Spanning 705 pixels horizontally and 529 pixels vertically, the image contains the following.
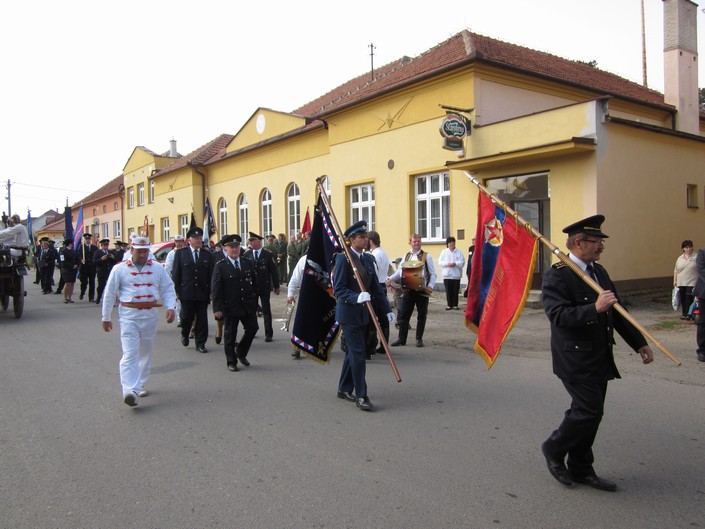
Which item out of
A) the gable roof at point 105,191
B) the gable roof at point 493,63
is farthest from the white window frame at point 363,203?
the gable roof at point 105,191

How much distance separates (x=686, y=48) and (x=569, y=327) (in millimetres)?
18688

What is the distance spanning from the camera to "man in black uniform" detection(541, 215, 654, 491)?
13.0 ft

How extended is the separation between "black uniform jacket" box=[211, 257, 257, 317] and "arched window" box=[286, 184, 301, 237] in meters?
16.9

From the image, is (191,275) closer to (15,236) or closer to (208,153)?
(15,236)

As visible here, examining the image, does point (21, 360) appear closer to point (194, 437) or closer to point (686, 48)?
point (194, 437)

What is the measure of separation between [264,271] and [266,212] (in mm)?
17059

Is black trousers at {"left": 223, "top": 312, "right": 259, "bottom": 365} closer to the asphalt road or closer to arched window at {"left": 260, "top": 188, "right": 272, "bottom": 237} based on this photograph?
the asphalt road

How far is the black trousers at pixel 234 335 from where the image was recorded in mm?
8125

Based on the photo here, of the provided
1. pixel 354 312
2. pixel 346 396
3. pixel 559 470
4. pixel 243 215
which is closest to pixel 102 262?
pixel 243 215

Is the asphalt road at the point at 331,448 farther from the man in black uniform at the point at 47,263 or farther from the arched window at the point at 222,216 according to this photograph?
the arched window at the point at 222,216

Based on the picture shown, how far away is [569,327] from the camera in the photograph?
3992 mm

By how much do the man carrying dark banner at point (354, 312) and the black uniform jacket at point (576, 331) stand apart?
7.23ft

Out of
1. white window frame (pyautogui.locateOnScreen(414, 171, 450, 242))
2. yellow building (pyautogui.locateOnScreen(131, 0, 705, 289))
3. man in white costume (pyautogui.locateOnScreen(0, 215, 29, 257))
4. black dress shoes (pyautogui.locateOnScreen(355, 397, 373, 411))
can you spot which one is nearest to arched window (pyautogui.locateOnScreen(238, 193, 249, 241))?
yellow building (pyautogui.locateOnScreen(131, 0, 705, 289))

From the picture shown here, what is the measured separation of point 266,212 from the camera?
90.8ft
